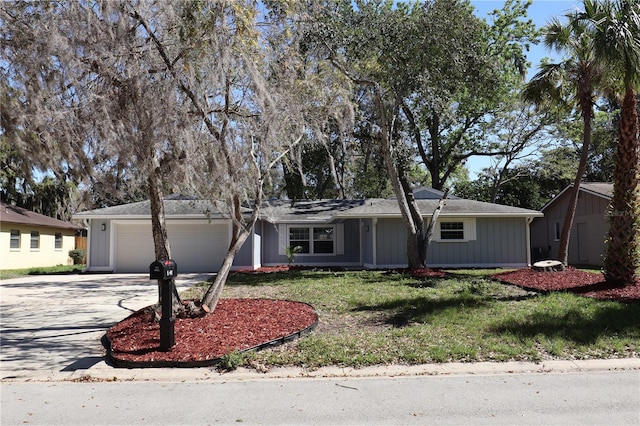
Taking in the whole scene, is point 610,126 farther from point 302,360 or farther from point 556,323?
point 302,360

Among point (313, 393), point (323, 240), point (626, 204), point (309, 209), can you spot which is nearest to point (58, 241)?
point (309, 209)

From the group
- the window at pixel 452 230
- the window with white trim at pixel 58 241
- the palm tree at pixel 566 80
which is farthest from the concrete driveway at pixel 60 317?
the palm tree at pixel 566 80

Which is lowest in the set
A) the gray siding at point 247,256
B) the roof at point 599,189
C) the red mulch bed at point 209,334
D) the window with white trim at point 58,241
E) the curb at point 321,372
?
the curb at point 321,372

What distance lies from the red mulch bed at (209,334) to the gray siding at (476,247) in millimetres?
10895

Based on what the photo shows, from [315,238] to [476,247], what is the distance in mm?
7126

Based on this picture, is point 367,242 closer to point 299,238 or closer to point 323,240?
point 323,240

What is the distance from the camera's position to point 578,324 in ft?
27.2

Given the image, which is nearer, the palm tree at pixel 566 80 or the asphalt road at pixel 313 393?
the asphalt road at pixel 313 393

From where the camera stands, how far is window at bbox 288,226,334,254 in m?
22.4

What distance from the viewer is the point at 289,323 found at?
8.46 m

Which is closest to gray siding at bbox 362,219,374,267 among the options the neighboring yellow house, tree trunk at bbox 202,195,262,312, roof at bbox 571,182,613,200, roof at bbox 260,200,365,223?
roof at bbox 260,200,365,223

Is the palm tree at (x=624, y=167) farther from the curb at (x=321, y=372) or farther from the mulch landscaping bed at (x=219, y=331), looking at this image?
the curb at (x=321, y=372)

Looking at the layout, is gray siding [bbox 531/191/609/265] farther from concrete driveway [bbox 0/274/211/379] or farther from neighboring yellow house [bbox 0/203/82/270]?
neighboring yellow house [bbox 0/203/82/270]

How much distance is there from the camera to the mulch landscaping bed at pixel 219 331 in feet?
22.4
